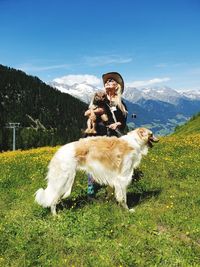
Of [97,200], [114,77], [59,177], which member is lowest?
[97,200]

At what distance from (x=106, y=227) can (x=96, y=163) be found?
6.23ft

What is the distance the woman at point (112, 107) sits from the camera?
1082cm

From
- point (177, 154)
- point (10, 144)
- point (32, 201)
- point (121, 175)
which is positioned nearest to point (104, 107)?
point (121, 175)

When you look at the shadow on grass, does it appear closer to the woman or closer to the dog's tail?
the dog's tail

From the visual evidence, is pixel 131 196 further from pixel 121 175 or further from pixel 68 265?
pixel 68 265

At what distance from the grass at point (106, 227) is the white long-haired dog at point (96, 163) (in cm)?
51

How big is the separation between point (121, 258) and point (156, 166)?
8287mm

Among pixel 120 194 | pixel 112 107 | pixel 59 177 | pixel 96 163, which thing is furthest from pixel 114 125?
pixel 59 177

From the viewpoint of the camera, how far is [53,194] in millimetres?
10258

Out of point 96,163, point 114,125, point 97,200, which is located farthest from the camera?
point 97,200

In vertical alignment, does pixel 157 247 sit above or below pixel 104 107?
below

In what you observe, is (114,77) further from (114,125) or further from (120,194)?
(120,194)

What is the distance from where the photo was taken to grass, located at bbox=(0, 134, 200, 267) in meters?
7.66

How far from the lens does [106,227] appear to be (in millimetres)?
9078
